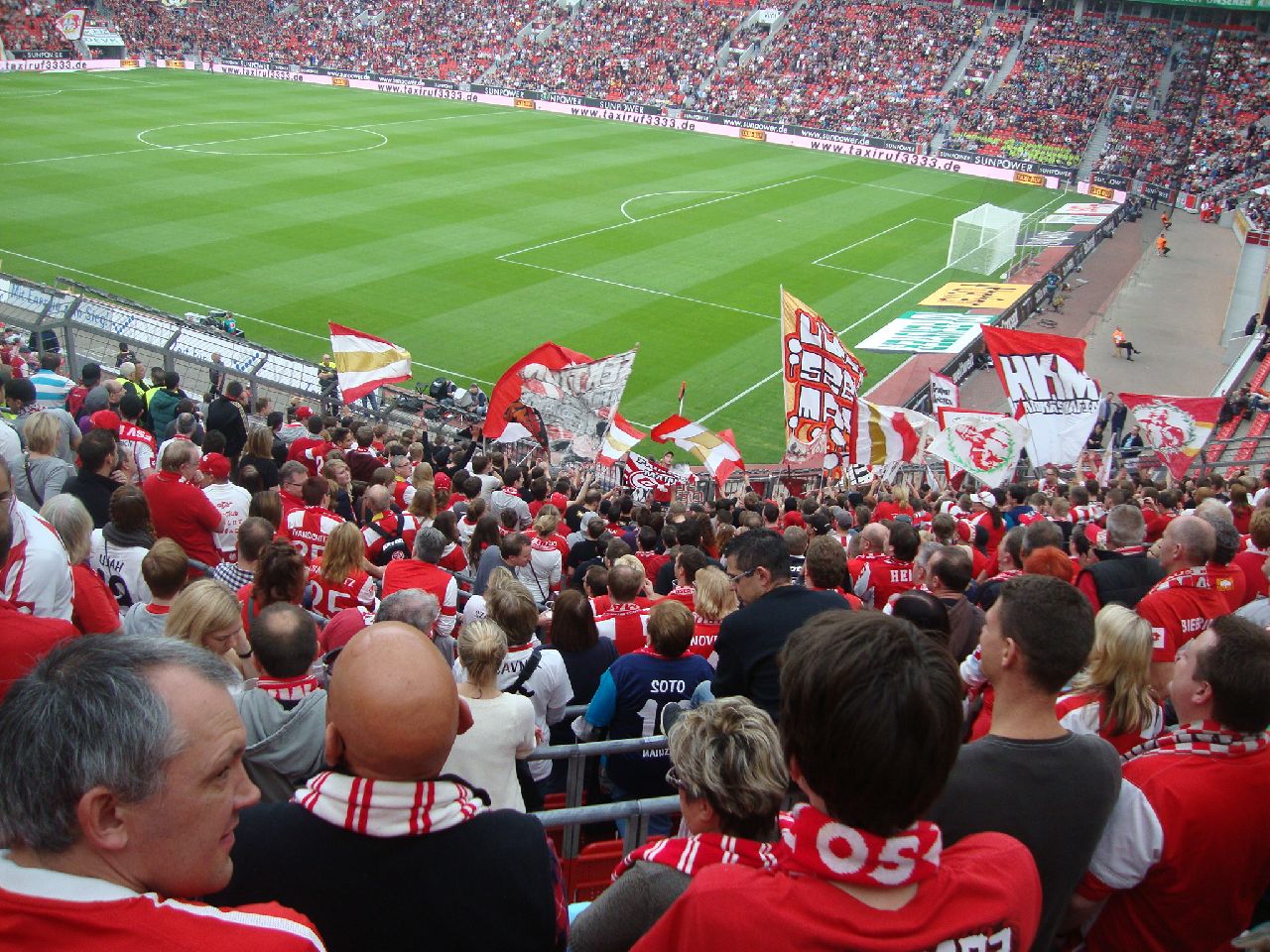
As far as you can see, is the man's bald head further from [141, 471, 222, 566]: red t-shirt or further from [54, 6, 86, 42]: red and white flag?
[54, 6, 86, 42]: red and white flag

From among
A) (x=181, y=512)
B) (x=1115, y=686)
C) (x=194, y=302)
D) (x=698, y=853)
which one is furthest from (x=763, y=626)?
(x=194, y=302)

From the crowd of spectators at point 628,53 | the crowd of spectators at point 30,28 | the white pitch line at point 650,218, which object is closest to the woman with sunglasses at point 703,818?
the white pitch line at point 650,218

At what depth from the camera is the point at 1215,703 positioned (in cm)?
347

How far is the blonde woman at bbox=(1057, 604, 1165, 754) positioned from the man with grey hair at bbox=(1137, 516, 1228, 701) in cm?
118

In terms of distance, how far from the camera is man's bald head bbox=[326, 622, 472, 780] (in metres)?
2.49

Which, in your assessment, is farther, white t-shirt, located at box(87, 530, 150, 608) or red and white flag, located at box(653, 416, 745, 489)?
red and white flag, located at box(653, 416, 745, 489)

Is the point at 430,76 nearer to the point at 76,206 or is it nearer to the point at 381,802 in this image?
the point at 76,206

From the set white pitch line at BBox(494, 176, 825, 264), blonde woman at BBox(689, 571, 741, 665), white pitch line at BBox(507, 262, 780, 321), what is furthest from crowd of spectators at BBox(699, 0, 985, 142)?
blonde woman at BBox(689, 571, 741, 665)

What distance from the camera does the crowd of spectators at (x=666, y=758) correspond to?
84.5 inches

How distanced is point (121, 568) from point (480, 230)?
2941 cm

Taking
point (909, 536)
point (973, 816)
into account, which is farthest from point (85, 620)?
point (909, 536)

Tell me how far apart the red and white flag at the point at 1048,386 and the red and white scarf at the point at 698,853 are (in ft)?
37.7

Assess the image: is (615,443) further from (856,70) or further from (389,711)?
(856,70)

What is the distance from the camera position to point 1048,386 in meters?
13.5
